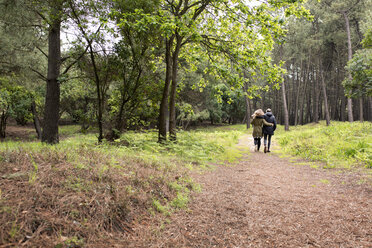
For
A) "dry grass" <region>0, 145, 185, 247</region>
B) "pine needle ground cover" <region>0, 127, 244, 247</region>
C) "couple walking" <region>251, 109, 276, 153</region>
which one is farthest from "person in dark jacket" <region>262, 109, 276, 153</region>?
"dry grass" <region>0, 145, 185, 247</region>

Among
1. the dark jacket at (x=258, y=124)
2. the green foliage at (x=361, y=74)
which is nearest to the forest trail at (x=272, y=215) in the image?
the dark jacket at (x=258, y=124)

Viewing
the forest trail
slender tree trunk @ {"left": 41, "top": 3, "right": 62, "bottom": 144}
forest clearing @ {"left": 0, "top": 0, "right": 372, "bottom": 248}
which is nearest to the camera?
forest clearing @ {"left": 0, "top": 0, "right": 372, "bottom": 248}

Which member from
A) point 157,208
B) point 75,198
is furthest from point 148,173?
point 75,198

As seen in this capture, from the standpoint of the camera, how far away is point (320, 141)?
9.42 m

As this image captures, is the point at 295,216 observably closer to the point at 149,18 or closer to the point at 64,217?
the point at 64,217

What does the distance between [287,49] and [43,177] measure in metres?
34.9

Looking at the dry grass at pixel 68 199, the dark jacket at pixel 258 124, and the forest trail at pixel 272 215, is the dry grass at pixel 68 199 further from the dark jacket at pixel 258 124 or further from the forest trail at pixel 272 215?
the dark jacket at pixel 258 124

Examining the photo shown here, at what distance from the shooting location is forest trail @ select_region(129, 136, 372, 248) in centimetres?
255

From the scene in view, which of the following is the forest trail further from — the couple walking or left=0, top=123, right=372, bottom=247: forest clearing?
the couple walking

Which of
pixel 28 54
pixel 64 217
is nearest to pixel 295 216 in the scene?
pixel 64 217

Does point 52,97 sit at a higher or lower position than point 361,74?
lower

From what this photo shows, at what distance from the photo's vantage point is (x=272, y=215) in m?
3.27

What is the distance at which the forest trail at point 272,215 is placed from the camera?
2547mm

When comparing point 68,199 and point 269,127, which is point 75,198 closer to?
point 68,199
